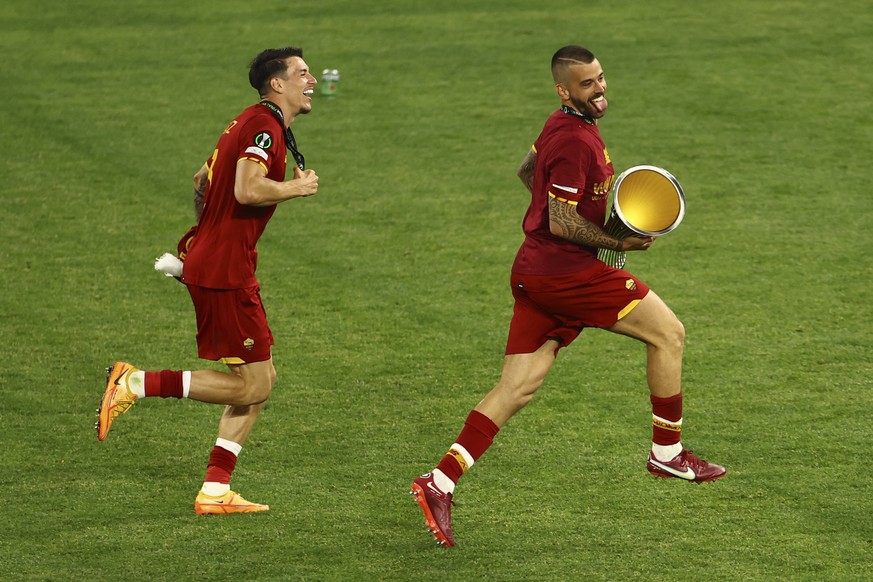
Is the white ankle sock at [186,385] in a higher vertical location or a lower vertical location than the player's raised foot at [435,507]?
higher

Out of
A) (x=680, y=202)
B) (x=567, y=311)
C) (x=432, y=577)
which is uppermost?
(x=680, y=202)

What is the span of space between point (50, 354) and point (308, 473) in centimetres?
225

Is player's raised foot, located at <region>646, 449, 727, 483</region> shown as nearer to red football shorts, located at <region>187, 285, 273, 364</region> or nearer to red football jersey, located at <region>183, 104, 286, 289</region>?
red football shorts, located at <region>187, 285, 273, 364</region>

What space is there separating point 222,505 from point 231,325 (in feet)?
2.69

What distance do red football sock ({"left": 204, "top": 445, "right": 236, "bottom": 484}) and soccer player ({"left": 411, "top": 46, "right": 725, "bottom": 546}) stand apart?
96 cm

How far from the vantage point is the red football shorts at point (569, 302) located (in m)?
6.00

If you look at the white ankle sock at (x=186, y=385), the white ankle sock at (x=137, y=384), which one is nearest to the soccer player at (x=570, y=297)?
the white ankle sock at (x=186, y=385)

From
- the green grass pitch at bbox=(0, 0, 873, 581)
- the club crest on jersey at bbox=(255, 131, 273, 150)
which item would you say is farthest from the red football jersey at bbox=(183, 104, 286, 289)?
the green grass pitch at bbox=(0, 0, 873, 581)

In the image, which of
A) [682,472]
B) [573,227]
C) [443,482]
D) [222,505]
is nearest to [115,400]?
[222,505]

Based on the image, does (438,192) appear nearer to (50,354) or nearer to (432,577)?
(50,354)

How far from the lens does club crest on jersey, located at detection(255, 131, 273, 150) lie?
5.94 meters

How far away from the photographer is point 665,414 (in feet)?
20.4

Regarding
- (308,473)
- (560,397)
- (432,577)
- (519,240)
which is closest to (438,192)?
(519,240)

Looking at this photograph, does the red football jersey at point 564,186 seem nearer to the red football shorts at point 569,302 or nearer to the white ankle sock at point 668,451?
the red football shorts at point 569,302
